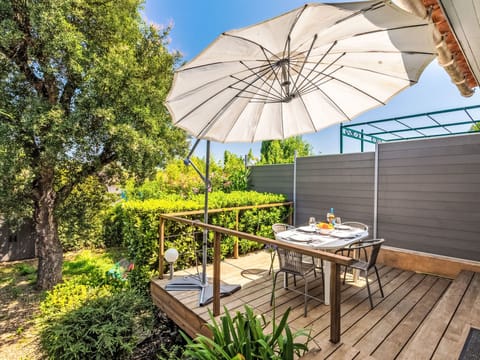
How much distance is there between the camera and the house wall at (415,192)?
3.83 metres

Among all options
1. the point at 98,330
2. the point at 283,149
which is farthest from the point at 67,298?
the point at 283,149

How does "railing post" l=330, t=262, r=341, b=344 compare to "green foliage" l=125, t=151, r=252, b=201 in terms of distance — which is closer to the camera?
"railing post" l=330, t=262, r=341, b=344

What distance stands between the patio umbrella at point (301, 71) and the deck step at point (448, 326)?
228 centimetres

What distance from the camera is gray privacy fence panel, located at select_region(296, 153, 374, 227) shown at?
4.95 meters

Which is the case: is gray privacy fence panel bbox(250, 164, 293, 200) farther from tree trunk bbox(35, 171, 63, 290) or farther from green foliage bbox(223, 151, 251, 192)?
tree trunk bbox(35, 171, 63, 290)

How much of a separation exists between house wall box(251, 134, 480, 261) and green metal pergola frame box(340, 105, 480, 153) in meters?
0.58

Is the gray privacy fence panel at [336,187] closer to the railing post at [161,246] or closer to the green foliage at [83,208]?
the railing post at [161,246]

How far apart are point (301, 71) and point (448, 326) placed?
9.08 ft

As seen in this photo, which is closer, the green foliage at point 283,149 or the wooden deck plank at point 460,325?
the wooden deck plank at point 460,325

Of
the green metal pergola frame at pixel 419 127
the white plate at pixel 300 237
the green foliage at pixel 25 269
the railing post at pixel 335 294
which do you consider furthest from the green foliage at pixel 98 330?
the green metal pergola frame at pixel 419 127

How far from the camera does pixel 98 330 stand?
3074mm

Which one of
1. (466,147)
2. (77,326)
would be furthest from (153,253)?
(466,147)

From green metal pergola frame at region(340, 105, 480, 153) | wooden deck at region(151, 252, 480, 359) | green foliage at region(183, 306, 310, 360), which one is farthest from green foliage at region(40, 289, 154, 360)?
green metal pergola frame at region(340, 105, 480, 153)

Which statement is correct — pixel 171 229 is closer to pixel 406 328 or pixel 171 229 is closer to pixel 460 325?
pixel 406 328
